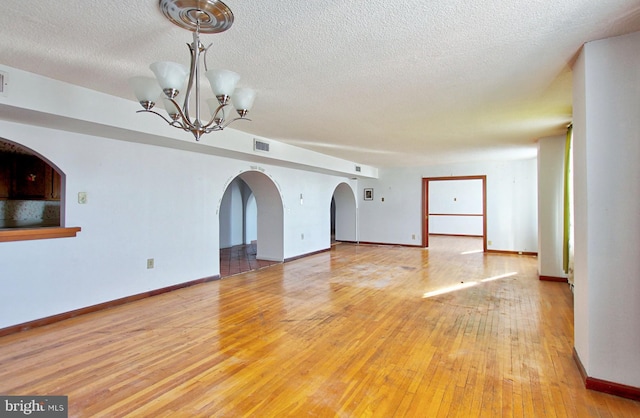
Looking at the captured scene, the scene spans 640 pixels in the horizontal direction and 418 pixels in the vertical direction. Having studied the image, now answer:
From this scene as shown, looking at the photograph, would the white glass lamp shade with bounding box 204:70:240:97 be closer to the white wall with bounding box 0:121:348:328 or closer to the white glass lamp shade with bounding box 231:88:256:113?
the white glass lamp shade with bounding box 231:88:256:113

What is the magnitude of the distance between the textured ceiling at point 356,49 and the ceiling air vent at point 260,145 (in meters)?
1.17

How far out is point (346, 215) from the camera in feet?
33.4

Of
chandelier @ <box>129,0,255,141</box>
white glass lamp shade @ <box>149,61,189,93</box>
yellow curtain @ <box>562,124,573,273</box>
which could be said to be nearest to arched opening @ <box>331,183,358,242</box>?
yellow curtain @ <box>562,124,573,273</box>

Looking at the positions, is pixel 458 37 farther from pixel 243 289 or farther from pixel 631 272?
pixel 243 289

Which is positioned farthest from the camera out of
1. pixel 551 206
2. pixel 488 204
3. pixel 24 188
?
pixel 488 204

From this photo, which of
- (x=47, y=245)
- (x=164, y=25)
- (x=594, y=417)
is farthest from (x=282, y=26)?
(x=47, y=245)

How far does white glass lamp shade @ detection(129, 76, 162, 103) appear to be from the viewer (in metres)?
2.15

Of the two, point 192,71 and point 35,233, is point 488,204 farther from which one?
point 35,233

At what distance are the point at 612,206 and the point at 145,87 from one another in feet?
10.4

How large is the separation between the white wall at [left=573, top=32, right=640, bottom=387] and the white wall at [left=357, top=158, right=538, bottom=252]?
6.22m

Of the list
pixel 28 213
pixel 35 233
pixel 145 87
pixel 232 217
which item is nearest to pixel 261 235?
pixel 232 217

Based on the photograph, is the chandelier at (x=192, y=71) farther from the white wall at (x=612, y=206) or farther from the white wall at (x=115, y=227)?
the white wall at (x=612, y=206)

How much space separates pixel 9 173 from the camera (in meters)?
4.79

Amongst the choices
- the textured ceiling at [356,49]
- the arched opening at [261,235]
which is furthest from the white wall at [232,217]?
the textured ceiling at [356,49]
